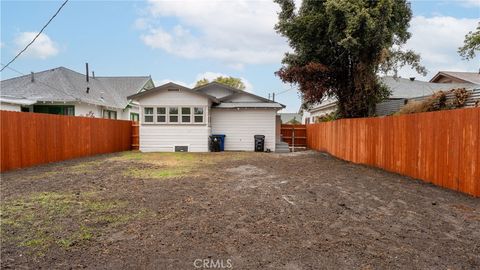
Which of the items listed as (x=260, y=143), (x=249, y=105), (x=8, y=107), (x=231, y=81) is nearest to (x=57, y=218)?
(x=260, y=143)

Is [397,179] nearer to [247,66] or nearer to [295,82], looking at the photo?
[295,82]

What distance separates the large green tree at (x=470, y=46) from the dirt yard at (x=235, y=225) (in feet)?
28.8

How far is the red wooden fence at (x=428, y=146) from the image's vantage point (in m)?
6.16

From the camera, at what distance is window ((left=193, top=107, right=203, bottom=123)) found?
17984 millimetres

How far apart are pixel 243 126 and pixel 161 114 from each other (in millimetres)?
4739

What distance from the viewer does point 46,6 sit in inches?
366

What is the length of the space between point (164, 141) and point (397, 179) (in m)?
12.8

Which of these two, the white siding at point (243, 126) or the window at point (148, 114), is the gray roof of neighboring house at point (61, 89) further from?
the white siding at point (243, 126)

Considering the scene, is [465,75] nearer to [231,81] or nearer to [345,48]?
[345,48]

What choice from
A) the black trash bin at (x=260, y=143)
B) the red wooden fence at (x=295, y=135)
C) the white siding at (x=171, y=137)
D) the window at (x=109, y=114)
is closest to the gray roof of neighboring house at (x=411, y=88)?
the red wooden fence at (x=295, y=135)

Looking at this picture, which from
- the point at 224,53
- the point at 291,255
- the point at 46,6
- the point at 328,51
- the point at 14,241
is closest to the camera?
the point at 291,255

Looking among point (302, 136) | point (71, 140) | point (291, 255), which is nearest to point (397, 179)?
point (291, 255)

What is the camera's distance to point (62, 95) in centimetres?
1955

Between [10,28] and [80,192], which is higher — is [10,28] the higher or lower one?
the higher one
